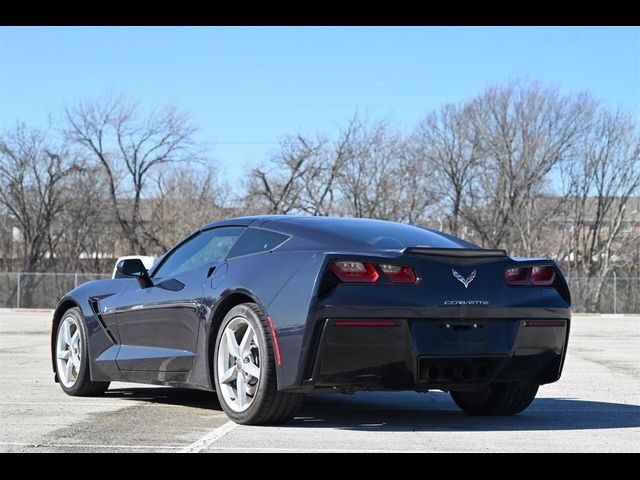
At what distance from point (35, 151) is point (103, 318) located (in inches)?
1892

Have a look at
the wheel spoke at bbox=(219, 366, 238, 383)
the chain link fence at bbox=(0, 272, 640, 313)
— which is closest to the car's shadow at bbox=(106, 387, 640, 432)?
the wheel spoke at bbox=(219, 366, 238, 383)

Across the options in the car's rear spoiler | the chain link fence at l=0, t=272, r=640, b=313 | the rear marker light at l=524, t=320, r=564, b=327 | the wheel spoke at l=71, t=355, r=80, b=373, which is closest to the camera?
the car's rear spoiler

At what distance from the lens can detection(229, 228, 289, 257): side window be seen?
21.7ft

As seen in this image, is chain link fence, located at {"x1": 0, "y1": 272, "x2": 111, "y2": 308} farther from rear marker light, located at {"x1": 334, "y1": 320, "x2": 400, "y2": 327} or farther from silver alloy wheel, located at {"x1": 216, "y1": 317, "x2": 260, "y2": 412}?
rear marker light, located at {"x1": 334, "y1": 320, "x2": 400, "y2": 327}

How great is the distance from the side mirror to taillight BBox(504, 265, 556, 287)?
275 cm

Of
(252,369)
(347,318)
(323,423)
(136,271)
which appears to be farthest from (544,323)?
(136,271)

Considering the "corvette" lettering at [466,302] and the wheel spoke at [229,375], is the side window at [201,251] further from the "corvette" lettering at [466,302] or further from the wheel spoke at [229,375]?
the "corvette" lettering at [466,302]

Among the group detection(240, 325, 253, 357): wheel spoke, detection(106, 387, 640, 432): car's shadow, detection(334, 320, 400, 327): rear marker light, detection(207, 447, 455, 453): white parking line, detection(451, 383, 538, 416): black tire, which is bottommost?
detection(106, 387, 640, 432): car's shadow

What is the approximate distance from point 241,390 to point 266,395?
33 cm

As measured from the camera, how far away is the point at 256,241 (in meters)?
6.82

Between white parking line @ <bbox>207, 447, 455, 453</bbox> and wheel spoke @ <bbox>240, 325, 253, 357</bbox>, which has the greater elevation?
wheel spoke @ <bbox>240, 325, 253, 357</bbox>

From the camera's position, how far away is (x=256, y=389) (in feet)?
20.2
